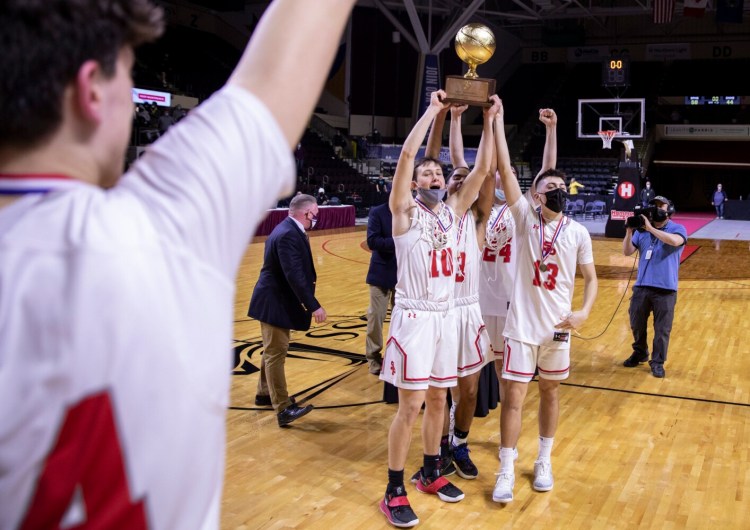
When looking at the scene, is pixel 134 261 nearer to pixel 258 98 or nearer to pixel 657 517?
pixel 258 98

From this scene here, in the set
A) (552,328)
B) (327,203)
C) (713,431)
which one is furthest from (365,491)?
(327,203)

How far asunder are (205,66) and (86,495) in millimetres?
29345

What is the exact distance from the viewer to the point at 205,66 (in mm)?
28328

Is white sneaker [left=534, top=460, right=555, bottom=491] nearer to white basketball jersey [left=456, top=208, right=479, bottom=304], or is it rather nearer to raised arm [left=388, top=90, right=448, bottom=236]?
white basketball jersey [left=456, top=208, right=479, bottom=304]

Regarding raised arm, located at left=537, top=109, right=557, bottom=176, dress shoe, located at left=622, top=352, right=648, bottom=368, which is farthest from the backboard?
raised arm, located at left=537, top=109, right=557, bottom=176

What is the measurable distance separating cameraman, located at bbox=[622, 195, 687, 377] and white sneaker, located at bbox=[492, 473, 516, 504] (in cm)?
337

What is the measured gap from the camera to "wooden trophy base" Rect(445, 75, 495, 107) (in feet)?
15.0

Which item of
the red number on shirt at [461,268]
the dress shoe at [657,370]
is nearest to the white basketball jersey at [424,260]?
the red number on shirt at [461,268]

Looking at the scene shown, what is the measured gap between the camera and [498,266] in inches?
238

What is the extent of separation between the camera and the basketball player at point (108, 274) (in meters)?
0.66

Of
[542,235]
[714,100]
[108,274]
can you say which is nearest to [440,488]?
[542,235]

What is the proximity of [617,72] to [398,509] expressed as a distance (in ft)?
86.9

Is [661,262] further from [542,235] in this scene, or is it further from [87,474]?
[87,474]

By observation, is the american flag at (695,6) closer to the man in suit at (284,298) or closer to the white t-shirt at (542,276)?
the man in suit at (284,298)
